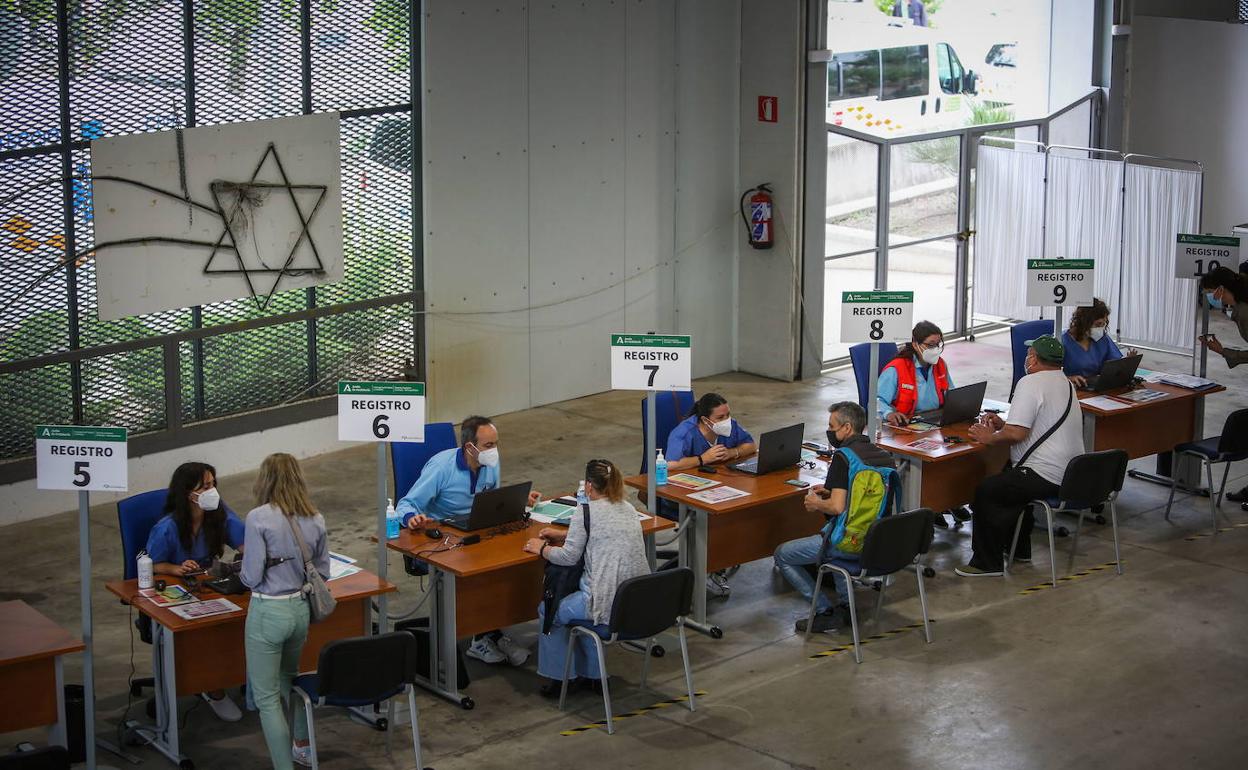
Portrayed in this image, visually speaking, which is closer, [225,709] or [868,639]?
[225,709]

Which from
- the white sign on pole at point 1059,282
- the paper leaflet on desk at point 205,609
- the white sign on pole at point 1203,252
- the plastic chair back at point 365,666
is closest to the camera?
the plastic chair back at point 365,666

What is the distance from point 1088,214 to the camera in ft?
46.8

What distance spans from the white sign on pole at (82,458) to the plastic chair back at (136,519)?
679mm

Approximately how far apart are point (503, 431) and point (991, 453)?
13.4 ft

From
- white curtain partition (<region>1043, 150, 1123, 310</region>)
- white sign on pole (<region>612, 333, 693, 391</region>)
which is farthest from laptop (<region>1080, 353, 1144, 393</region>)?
white curtain partition (<region>1043, 150, 1123, 310</region>)

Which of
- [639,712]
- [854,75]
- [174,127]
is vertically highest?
[854,75]

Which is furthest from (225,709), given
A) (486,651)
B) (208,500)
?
(486,651)

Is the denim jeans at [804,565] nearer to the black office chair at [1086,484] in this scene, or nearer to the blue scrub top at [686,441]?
the blue scrub top at [686,441]

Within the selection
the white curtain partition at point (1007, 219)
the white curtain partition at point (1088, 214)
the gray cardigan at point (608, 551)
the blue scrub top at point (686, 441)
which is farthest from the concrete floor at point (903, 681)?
the white curtain partition at point (1007, 219)

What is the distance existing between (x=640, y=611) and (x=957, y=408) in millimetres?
3323

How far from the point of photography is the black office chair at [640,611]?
255 inches

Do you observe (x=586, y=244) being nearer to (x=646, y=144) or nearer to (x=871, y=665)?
(x=646, y=144)

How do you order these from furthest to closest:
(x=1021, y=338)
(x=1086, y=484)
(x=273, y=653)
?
(x=1021, y=338) → (x=1086, y=484) → (x=273, y=653)

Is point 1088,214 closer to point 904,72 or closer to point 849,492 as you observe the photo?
point 904,72
